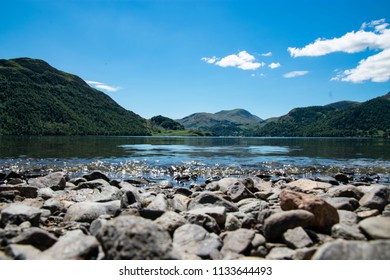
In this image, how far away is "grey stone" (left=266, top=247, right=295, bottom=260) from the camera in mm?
7277

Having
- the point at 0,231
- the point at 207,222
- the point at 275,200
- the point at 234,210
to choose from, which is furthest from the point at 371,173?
the point at 0,231

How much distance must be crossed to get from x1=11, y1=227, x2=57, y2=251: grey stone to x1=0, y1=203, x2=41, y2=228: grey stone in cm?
188

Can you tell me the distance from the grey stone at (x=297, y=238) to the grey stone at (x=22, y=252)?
20.0 feet

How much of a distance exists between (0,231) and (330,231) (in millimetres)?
9115

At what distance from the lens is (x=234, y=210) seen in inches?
463

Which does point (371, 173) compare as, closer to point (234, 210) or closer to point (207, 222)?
point (234, 210)

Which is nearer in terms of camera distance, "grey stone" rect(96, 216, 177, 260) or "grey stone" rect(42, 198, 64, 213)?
"grey stone" rect(96, 216, 177, 260)

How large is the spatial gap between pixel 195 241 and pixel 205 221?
4.82 ft

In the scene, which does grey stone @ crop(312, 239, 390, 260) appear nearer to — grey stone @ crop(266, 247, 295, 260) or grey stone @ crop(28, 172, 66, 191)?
grey stone @ crop(266, 247, 295, 260)

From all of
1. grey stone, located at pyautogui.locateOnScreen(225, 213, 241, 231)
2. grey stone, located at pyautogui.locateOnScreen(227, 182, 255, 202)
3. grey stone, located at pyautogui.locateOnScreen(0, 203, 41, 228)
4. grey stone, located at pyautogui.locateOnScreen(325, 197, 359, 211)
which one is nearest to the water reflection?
grey stone, located at pyautogui.locateOnScreen(227, 182, 255, 202)

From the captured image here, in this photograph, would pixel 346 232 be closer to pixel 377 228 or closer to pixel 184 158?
pixel 377 228

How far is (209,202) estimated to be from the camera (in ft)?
40.0

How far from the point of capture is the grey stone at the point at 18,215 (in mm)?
9297

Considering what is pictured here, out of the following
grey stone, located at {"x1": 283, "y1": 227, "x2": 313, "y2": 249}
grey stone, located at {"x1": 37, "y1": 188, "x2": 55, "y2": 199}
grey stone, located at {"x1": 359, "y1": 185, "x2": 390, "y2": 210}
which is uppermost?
grey stone, located at {"x1": 359, "y1": 185, "x2": 390, "y2": 210}
